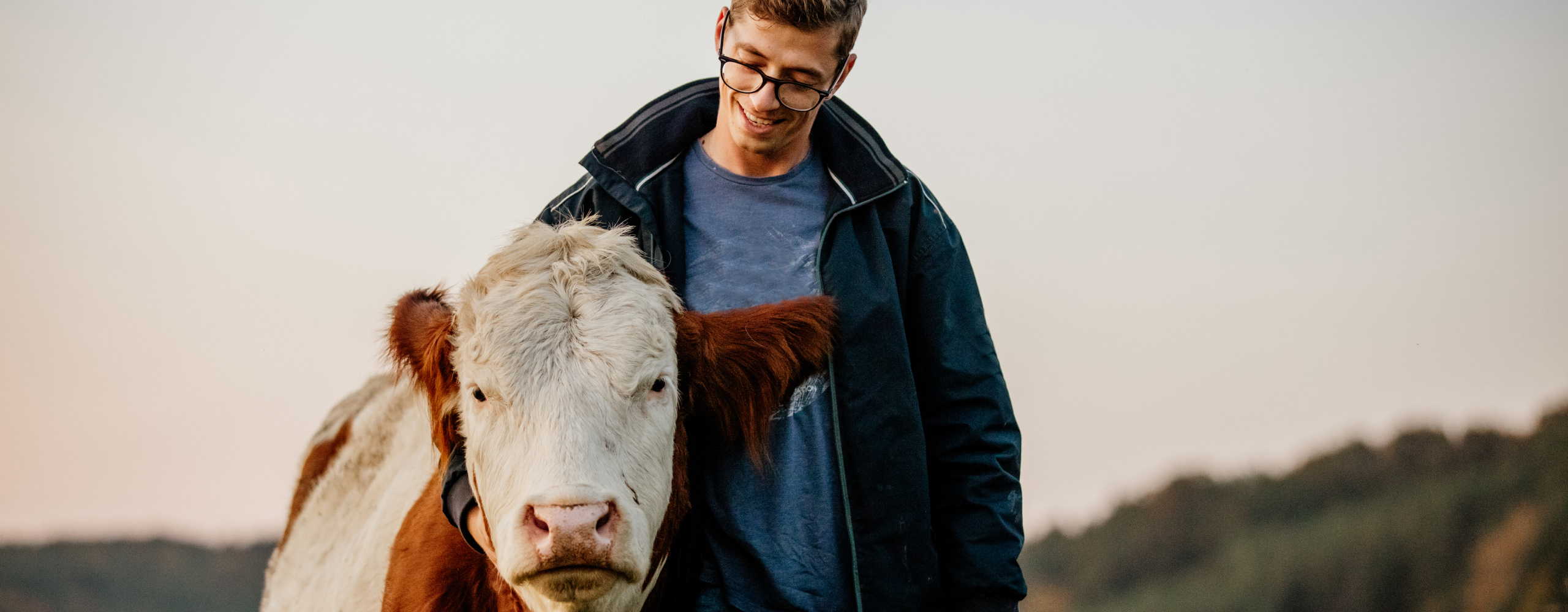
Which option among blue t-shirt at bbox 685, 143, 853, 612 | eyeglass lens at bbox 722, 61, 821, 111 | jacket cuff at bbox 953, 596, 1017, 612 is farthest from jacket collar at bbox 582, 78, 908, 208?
jacket cuff at bbox 953, 596, 1017, 612

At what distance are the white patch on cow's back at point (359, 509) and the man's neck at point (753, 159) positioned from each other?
3.70 ft

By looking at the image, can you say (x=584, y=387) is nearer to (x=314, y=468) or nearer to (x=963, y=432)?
(x=963, y=432)

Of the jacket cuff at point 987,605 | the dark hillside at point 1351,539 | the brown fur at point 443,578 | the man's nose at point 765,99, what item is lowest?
the dark hillside at point 1351,539

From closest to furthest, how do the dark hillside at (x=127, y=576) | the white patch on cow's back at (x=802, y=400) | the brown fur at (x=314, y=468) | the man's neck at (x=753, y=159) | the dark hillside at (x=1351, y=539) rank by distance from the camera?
the white patch on cow's back at (x=802, y=400)
the man's neck at (x=753, y=159)
the brown fur at (x=314, y=468)
the dark hillside at (x=1351, y=539)
the dark hillside at (x=127, y=576)

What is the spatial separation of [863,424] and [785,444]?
0.69 ft

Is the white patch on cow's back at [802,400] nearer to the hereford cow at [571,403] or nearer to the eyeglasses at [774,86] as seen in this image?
the hereford cow at [571,403]

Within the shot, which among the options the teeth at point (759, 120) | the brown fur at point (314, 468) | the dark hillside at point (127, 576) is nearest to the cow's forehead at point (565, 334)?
the teeth at point (759, 120)

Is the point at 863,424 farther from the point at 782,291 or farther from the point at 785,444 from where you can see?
the point at 782,291

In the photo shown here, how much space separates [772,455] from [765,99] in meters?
0.87

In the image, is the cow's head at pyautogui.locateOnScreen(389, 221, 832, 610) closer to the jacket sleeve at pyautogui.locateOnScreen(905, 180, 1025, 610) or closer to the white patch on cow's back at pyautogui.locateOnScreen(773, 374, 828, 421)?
the white patch on cow's back at pyautogui.locateOnScreen(773, 374, 828, 421)

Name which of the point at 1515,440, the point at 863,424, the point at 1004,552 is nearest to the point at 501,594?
the point at 863,424

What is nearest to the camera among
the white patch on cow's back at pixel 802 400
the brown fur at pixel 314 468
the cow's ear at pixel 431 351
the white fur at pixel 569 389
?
the white fur at pixel 569 389

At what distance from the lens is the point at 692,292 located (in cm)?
252

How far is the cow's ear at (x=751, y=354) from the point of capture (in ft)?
7.63
